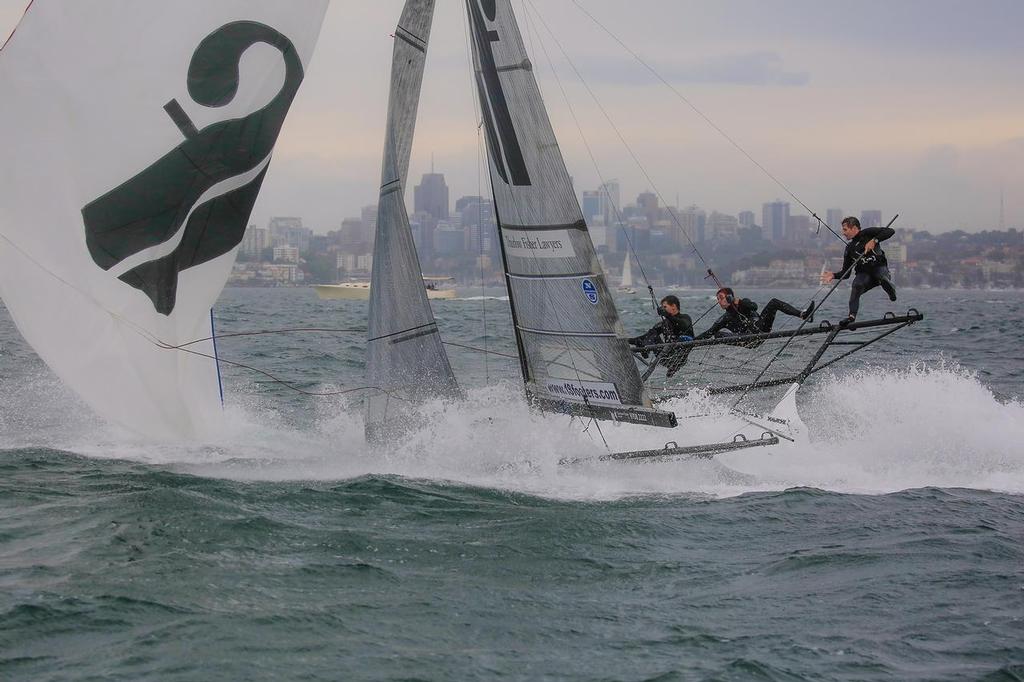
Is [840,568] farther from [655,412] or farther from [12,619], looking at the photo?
[12,619]

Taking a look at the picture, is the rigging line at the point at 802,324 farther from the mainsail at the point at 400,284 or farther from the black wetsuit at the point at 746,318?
the mainsail at the point at 400,284

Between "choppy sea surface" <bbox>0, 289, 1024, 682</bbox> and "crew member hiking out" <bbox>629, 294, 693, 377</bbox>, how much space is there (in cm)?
55

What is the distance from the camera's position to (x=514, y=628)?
5426 millimetres

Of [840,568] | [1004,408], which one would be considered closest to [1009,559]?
[840,568]

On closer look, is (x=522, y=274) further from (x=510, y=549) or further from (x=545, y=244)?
(x=510, y=549)

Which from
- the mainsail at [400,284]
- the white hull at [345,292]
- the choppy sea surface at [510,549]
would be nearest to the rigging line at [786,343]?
the choppy sea surface at [510,549]

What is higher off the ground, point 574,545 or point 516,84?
point 516,84

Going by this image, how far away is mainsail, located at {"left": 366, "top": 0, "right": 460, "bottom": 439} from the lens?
909cm

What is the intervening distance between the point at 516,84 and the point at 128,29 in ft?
9.39

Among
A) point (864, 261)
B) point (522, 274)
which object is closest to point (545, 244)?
point (522, 274)

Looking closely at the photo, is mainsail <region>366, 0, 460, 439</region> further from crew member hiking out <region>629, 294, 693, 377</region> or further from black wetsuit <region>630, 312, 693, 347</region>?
black wetsuit <region>630, 312, 693, 347</region>

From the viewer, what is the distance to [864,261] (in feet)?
31.9

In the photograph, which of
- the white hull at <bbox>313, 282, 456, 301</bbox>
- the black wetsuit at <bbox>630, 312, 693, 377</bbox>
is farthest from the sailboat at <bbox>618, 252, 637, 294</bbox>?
the black wetsuit at <bbox>630, 312, 693, 377</bbox>

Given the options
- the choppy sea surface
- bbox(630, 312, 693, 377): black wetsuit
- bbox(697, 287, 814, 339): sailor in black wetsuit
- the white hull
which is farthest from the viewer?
the white hull
